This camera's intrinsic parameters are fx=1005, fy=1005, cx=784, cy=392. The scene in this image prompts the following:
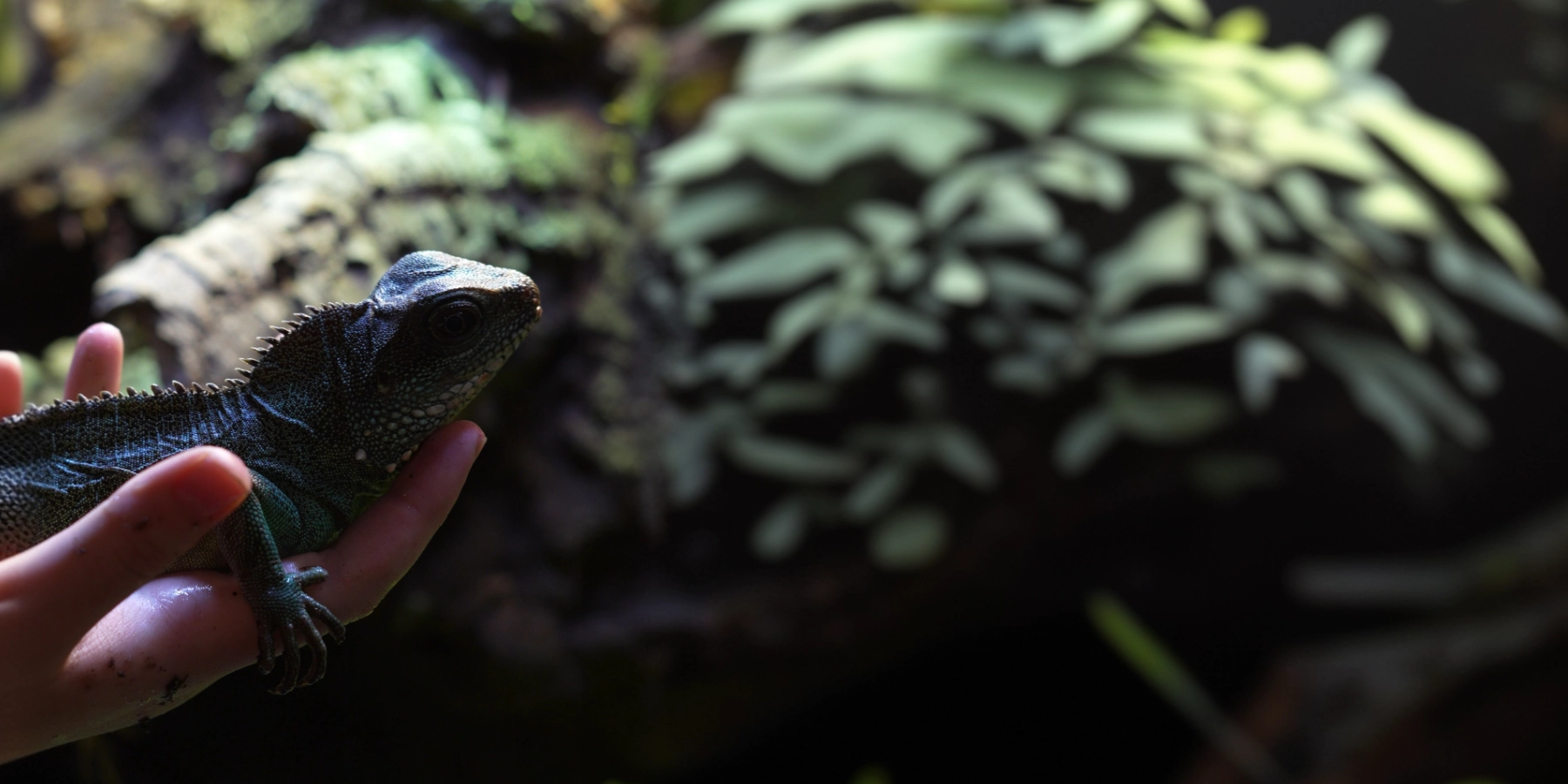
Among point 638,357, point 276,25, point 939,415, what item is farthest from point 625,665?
point 276,25

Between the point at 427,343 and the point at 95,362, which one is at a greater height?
the point at 95,362

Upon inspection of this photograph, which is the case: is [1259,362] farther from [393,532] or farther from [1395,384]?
[393,532]

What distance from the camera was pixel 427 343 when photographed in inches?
49.2

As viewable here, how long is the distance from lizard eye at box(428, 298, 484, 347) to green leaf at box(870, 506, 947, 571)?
1843mm

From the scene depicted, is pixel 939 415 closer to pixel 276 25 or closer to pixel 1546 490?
pixel 276 25

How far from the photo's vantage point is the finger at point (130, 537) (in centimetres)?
90

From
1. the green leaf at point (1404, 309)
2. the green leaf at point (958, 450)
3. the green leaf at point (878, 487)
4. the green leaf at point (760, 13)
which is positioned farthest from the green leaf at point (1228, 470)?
the green leaf at point (760, 13)

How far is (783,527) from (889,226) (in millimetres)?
882

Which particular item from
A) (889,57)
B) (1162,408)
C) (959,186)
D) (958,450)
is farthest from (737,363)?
(1162,408)

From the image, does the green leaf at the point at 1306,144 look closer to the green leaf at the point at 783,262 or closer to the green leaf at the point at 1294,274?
the green leaf at the point at 1294,274

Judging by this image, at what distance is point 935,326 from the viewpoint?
2.66m

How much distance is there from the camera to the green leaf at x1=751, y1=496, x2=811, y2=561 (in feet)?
9.20

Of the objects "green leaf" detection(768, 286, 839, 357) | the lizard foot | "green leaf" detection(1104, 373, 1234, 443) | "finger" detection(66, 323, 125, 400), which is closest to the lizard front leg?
the lizard foot

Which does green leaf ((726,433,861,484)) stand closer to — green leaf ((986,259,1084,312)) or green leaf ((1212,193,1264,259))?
green leaf ((986,259,1084,312))
